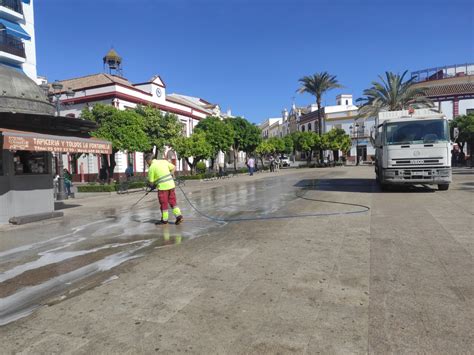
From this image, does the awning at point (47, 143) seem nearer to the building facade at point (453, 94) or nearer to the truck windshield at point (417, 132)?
the truck windshield at point (417, 132)

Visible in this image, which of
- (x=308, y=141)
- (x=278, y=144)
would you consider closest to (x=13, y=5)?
(x=308, y=141)

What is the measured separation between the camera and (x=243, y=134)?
141ft

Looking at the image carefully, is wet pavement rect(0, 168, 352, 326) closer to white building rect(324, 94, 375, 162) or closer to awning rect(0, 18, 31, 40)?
awning rect(0, 18, 31, 40)

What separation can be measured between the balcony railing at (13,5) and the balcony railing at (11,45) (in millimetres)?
2557

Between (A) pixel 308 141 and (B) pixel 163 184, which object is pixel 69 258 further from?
(A) pixel 308 141

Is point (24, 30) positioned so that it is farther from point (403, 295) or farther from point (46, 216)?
point (403, 295)

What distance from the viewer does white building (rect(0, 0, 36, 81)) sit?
3058 cm

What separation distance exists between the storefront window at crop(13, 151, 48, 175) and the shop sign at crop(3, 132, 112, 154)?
39.3 inches

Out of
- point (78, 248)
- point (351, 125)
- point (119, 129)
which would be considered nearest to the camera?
point (78, 248)

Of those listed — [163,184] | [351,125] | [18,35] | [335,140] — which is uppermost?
[18,35]

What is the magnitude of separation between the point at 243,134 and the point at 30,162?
111 ft

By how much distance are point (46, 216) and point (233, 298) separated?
850 cm

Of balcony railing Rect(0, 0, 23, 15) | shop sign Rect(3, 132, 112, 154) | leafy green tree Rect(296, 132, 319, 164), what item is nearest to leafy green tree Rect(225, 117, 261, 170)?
→ leafy green tree Rect(296, 132, 319, 164)

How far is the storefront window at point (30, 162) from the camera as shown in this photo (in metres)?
10.0
